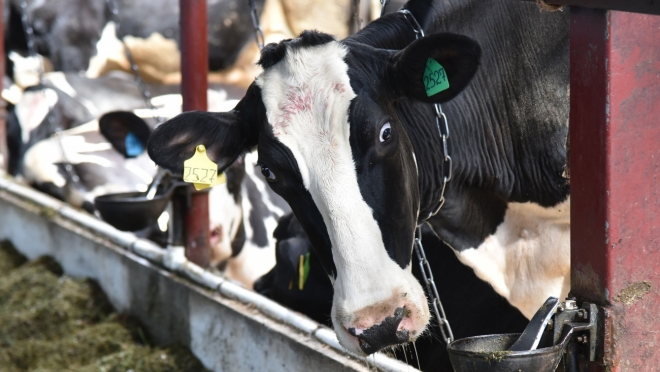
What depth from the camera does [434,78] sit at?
2227 millimetres

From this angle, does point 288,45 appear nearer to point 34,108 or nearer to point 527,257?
point 527,257

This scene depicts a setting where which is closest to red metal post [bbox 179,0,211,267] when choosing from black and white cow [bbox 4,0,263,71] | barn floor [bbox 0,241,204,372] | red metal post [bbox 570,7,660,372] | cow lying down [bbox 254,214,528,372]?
cow lying down [bbox 254,214,528,372]

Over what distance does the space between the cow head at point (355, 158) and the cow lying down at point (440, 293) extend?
819 millimetres

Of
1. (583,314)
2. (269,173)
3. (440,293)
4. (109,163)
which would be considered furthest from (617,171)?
(109,163)

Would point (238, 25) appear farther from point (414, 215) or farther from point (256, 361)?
point (414, 215)

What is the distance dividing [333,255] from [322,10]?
17.8ft

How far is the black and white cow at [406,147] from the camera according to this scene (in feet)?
6.80

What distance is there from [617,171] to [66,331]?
3172 millimetres

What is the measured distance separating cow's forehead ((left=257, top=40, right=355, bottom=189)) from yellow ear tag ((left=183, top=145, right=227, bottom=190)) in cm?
33

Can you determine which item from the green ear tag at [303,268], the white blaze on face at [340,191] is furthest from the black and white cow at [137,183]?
the white blaze on face at [340,191]

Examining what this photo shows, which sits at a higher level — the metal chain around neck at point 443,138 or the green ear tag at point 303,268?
the metal chain around neck at point 443,138

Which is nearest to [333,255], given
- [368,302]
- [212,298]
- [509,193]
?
[368,302]

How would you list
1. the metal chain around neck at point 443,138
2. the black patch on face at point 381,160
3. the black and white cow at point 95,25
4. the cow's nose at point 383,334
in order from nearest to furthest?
the cow's nose at point 383,334 < the black patch on face at point 381,160 < the metal chain around neck at point 443,138 < the black and white cow at point 95,25

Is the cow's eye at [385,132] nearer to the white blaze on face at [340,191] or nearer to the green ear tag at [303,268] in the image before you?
the white blaze on face at [340,191]
